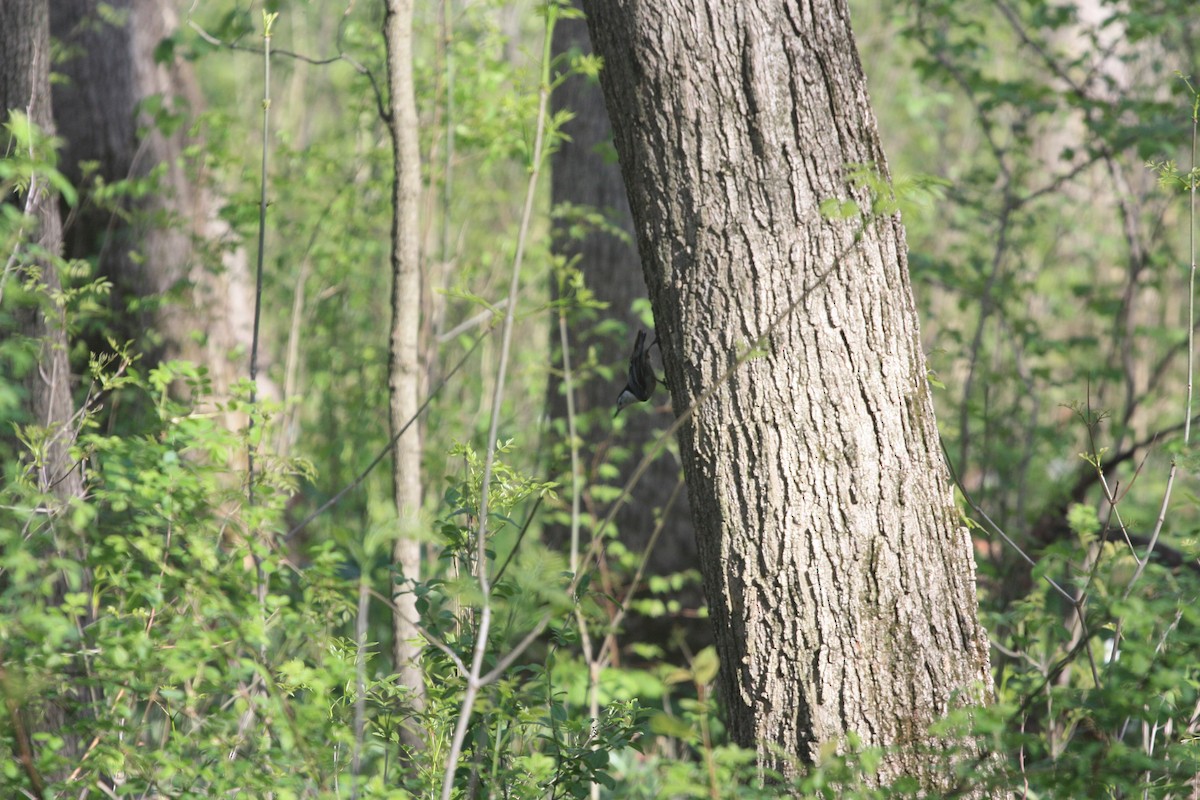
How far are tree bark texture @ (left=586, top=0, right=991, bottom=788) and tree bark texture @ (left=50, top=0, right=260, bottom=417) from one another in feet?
10.1

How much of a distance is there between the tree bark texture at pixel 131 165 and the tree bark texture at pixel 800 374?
3.08 metres

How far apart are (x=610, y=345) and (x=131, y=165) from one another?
7.64ft

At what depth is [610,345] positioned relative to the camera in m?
4.66

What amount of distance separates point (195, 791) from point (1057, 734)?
252 centimetres

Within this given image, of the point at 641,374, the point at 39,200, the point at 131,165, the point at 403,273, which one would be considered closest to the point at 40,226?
the point at 39,200

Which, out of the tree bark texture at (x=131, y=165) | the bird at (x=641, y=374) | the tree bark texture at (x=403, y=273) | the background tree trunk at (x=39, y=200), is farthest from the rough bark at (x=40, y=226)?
the tree bark texture at (x=131, y=165)

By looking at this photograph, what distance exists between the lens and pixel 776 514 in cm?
196

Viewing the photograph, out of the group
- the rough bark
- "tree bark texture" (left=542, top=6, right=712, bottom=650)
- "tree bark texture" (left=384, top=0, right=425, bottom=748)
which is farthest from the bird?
"tree bark texture" (left=542, top=6, right=712, bottom=650)

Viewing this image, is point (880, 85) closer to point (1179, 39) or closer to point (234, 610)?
point (1179, 39)

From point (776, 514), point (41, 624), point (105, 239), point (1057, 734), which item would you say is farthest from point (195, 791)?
point (105, 239)

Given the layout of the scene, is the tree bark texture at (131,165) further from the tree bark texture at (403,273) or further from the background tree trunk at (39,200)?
the tree bark texture at (403,273)

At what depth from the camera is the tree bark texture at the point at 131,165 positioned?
14.7ft

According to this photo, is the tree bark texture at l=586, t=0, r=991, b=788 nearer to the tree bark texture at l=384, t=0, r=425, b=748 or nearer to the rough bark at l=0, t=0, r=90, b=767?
the tree bark texture at l=384, t=0, r=425, b=748

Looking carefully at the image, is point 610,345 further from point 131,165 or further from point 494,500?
point 494,500
